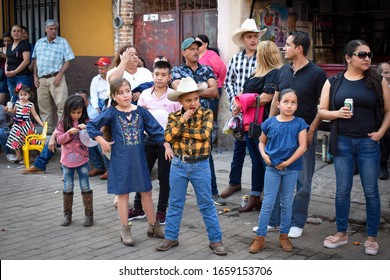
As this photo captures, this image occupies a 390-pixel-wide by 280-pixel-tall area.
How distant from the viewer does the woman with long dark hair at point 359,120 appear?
5.45m

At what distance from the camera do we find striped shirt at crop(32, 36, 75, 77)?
11.3 meters

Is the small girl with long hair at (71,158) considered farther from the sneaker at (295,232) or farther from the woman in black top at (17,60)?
the woman in black top at (17,60)

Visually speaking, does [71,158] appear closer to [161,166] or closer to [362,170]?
[161,166]

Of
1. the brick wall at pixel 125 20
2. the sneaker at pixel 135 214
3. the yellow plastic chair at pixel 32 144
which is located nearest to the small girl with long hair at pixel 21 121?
the yellow plastic chair at pixel 32 144

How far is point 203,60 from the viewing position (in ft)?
28.7

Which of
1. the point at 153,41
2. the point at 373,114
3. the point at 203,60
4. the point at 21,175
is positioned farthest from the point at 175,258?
the point at 153,41

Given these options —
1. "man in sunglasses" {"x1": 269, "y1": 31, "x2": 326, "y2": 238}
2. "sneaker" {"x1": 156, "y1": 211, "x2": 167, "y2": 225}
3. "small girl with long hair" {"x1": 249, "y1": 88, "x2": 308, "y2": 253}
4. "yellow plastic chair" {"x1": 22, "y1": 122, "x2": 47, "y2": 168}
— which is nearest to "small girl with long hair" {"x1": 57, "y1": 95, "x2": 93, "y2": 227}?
"sneaker" {"x1": 156, "y1": 211, "x2": 167, "y2": 225}

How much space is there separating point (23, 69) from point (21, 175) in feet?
10.3

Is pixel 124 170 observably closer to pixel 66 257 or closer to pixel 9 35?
pixel 66 257

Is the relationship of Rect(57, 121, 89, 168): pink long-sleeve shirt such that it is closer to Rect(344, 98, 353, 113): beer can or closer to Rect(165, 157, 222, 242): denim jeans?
Rect(165, 157, 222, 242): denim jeans

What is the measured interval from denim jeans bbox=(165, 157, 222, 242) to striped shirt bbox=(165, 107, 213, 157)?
117 millimetres

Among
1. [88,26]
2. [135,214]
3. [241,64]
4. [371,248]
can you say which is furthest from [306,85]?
[88,26]

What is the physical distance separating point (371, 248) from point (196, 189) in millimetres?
1660

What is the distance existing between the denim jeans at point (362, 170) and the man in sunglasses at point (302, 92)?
37 centimetres
